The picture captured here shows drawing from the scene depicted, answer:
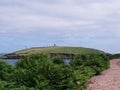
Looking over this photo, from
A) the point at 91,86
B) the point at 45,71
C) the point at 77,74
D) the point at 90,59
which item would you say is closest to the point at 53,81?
the point at 45,71

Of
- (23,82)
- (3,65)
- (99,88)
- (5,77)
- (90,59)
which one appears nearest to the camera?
(23,82)

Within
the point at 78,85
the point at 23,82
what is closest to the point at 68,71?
the point at 78,85

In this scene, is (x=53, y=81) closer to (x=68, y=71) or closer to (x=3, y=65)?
(x=68, y=71)

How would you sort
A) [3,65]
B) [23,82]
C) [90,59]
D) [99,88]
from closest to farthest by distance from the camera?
[23,82]
[3,65]
[99,88]
[90,59]

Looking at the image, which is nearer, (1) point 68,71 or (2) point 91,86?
(1) point 68,71

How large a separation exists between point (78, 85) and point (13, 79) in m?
2.51

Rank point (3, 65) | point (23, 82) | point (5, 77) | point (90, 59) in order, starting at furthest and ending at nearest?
point (90, 59)
point (3, 65)
point (5, 77)
point (23, 82)

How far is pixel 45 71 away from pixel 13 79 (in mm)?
1200

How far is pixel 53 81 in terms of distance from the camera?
14.9 metres

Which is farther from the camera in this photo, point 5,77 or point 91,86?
point 91,86

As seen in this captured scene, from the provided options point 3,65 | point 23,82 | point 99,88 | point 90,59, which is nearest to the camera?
point 23,82

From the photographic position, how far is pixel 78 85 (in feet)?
51.7

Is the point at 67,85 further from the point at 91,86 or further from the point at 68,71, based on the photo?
the point at 91,86

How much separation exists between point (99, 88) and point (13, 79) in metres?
4.66
